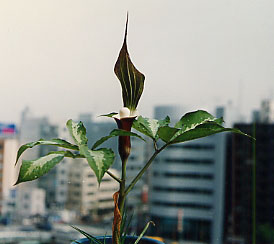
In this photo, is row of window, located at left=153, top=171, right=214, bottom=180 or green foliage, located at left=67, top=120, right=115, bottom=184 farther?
row of window, located at left=153, top=171, right=214, bottom=180

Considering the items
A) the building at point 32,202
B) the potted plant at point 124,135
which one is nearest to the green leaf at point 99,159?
the potted plant at point 124,135

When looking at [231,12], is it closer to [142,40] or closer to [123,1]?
[142,40]

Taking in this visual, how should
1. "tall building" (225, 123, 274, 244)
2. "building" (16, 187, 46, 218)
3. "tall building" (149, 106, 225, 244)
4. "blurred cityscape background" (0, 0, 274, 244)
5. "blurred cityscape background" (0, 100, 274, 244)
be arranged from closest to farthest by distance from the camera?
"blurred cityscape background" (0, 0, 274, 244) → "blurred cityscape background" (0, 100, 274, 244) → "tall building" (225, 123, 274, 244) → "building" (16, 187, 46, 218) → "tall building" (149, 106, 225, 244)

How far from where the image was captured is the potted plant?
14.5 inches

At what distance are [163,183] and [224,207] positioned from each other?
3178mm

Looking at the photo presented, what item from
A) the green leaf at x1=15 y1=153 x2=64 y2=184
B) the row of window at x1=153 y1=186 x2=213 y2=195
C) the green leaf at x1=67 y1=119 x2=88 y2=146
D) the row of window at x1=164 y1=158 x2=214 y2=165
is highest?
the green leaf at x1=67 y1=119 x2=88 y2=146

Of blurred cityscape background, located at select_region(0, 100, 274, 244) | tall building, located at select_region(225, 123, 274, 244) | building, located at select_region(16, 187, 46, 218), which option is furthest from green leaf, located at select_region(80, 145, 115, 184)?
building, located at select_region(16, 187, 46, 218)

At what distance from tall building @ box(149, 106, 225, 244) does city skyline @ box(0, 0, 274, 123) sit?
229 inches

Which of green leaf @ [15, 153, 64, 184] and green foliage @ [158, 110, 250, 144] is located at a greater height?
green foliage @ [158, 110, 250, 144]

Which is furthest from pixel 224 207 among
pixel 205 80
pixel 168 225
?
pixel 205 80

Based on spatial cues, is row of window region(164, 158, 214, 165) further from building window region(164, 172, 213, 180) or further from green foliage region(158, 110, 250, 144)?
green foliage region(158, 110, 250, 144)

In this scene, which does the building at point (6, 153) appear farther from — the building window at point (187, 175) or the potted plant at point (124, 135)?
the building window at point (187, 175)

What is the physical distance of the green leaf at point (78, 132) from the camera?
41 centimetres

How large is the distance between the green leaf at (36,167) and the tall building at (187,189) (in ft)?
25.9
